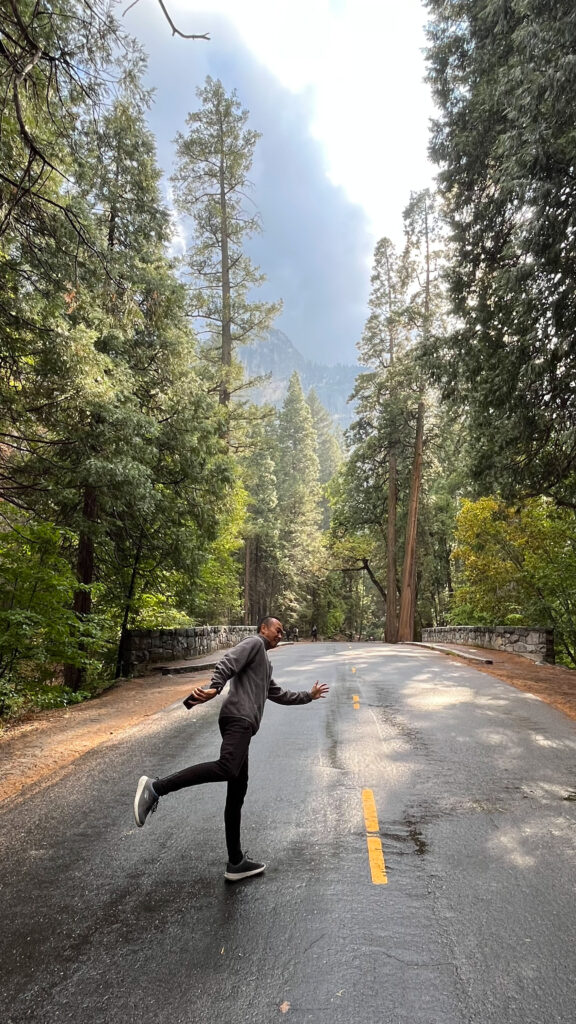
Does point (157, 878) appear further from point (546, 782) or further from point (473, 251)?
point (473, 251)

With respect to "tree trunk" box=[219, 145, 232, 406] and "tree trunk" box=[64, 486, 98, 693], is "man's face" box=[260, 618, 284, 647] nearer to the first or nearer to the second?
"tree trunk" box=[64, 486, 98, 693]

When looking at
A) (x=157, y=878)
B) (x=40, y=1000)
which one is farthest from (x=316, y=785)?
(x=40, y=1000)

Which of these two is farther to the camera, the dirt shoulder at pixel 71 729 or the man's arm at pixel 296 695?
the dirt shoulder at pixel 71 729

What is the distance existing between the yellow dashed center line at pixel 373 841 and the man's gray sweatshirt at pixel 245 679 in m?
1.21

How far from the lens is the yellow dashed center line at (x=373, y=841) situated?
3.85 meters

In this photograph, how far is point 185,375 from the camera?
16.3 metres

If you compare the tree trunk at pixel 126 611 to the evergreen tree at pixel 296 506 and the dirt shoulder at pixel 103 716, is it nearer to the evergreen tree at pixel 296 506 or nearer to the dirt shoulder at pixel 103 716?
the dirt shoulder at pixel 103 716

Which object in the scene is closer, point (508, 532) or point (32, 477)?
point (32, 477)

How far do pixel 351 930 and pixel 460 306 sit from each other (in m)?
14.4

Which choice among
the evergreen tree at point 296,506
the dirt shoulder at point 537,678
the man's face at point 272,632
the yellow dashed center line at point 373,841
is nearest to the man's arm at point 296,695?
the man's face at point 272,632

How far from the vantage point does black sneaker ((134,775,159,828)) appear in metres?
3.85

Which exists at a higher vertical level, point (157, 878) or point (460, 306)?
point (460, 306)

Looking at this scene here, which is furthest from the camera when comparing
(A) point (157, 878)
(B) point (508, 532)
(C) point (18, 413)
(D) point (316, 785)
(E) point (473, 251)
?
(B) point (508, 532)

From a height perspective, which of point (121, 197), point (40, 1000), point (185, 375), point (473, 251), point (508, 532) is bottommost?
point (40, 1000)
